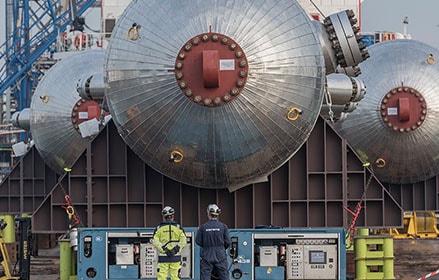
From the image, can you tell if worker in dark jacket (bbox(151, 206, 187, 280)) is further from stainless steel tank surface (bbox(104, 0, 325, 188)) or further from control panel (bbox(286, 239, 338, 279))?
control panel (bbox(286, 239, 338, 279))

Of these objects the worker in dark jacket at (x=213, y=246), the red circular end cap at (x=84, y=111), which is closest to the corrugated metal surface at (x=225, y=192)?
the worker in dark jacket at (x=213, y=246)

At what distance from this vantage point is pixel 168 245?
37.6 feet

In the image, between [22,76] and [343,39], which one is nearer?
[343,39]

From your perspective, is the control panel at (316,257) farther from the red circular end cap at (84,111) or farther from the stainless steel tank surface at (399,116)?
the red circular end cap at (84,111)

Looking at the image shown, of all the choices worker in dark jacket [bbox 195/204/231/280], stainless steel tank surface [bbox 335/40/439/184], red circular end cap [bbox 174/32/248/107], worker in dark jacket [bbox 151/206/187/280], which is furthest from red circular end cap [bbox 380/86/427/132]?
worker in dark jacket [bbox 151/206/187/280]

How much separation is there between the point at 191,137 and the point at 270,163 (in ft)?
4.78

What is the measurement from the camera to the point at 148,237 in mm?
13062

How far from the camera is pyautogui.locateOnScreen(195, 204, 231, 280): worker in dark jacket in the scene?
11.4 metres

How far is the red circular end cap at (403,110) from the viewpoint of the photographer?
17.2 metres

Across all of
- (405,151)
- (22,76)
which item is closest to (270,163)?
(405,151)

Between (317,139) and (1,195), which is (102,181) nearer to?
(317,139)

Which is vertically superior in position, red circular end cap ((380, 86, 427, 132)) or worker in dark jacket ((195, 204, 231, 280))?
red circular end cap ((380, 86, 427, 132))

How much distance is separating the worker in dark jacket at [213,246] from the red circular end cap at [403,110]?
6827 millimetres

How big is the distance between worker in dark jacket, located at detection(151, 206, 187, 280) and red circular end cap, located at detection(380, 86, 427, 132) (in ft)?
23.2
